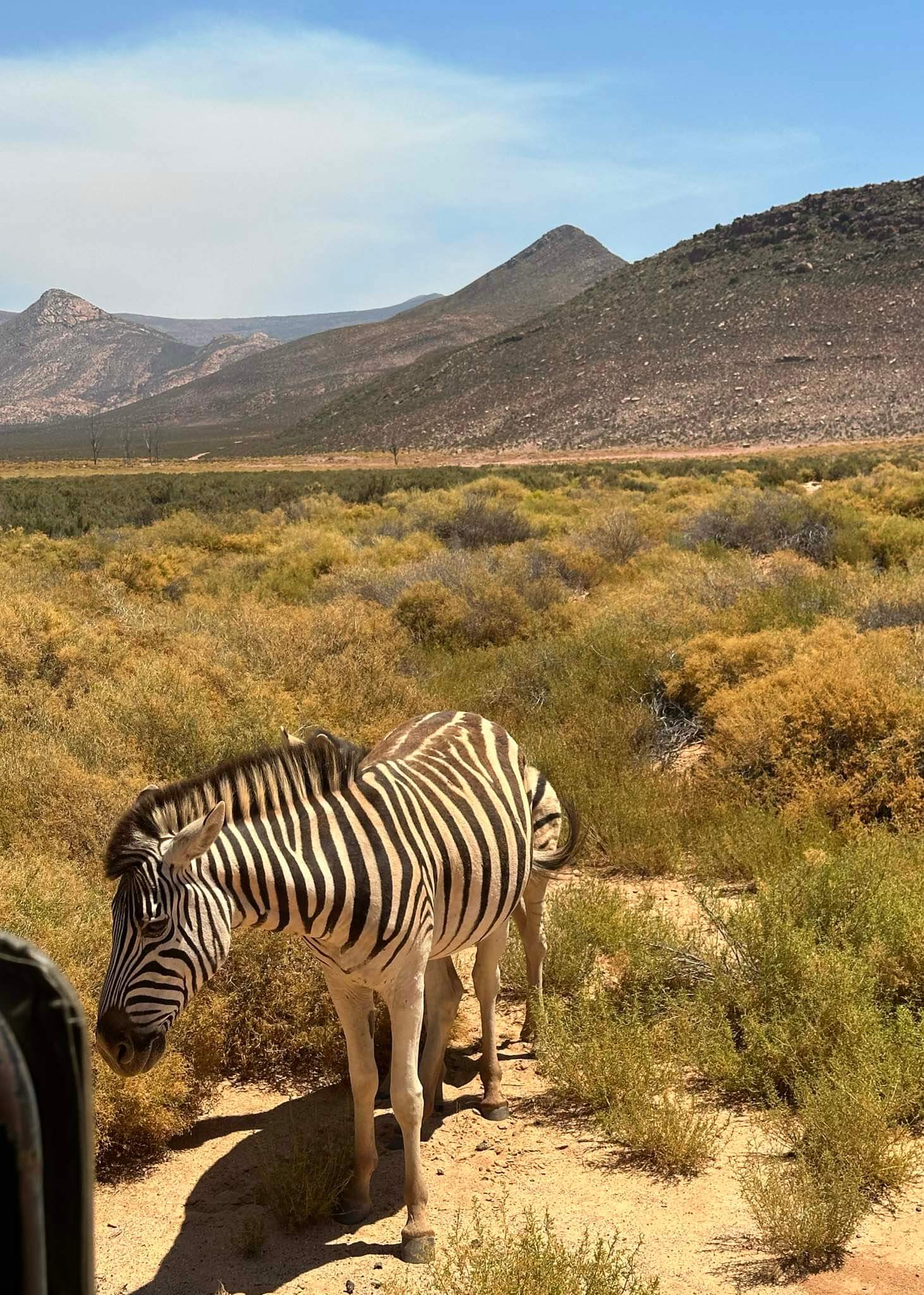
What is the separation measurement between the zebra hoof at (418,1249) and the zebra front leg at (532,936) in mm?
1766

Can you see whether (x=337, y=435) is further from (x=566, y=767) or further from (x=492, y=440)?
(x=566, y=767)

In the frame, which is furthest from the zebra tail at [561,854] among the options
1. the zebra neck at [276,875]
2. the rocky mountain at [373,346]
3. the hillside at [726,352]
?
the rocky mountain at [373,346]

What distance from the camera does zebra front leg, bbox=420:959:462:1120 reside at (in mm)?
5352

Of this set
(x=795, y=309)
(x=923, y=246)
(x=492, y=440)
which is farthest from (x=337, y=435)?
(x=923, y=246)

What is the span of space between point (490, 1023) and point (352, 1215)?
3.89ft

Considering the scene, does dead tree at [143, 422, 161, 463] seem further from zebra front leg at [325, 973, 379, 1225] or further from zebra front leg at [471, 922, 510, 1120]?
zebra front leg at [325, 973, 379, 1225]

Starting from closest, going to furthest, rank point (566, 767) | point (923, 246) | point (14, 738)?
point (14, 738), point (566, 767), point (923, 246)

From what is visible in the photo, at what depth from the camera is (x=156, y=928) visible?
382 centimetres

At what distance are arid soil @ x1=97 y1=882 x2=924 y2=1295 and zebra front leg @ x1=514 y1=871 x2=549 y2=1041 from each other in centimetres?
45

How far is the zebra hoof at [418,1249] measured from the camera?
14.2 feet

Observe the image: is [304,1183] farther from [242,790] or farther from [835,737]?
[835,737]

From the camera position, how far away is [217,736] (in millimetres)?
8570

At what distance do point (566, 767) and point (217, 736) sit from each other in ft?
10.0

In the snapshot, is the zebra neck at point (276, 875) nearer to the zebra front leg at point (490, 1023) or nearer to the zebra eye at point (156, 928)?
the zebra eye at point (156, 928)
